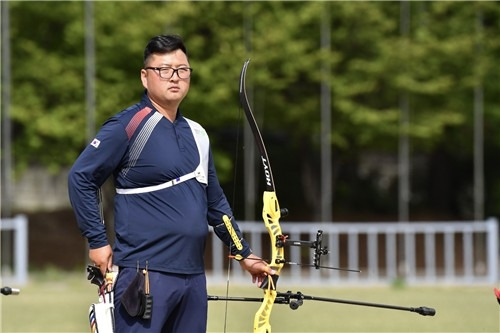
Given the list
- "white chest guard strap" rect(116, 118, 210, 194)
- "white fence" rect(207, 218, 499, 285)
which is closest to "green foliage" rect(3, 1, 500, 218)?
"white fence" rect(207, 218, 499, 285)

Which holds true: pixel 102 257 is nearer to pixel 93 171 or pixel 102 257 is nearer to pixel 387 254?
pixel 93 171

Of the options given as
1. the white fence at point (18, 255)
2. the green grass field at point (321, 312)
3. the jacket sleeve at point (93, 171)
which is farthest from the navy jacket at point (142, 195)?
the white fence at point (18, 255)

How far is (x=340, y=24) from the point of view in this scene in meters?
20.8

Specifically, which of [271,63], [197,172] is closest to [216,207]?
Result: [197,172]

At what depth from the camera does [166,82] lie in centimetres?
554

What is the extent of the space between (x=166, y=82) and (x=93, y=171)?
535 mm

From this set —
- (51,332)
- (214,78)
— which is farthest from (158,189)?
(214,78)

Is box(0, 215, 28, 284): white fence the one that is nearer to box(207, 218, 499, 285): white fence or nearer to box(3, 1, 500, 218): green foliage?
box(3, 1, 500, 218): green foliage

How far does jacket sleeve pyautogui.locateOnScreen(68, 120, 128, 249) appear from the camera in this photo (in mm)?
5375

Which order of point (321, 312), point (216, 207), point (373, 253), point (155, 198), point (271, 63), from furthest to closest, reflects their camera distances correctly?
point (271, 63), point (373, 253), point (321, 312), point (216, 207), point (155, 198)

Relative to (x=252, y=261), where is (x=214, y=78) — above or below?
above

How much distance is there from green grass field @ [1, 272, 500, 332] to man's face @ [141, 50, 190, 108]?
5302 millimetres

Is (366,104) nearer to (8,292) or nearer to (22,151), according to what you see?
(22,151)

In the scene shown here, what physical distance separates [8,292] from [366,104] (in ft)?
50.3
